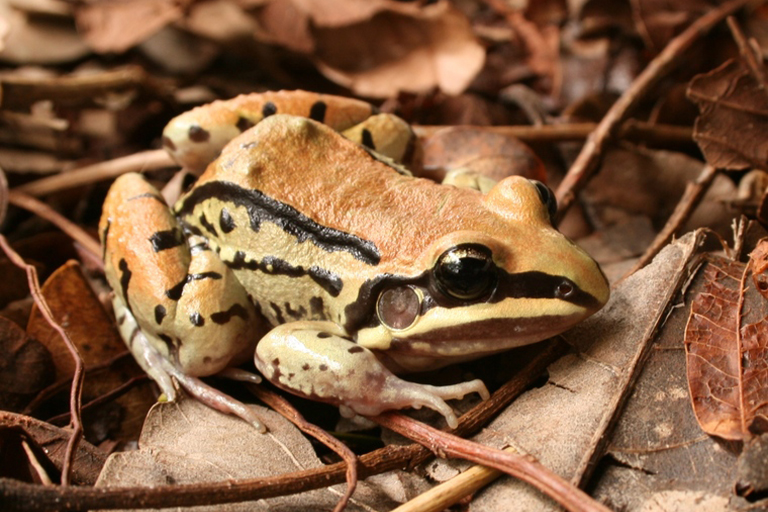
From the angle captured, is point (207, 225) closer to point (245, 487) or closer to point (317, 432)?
point (317, 432)

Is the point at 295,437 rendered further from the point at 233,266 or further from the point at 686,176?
the point at 686,176

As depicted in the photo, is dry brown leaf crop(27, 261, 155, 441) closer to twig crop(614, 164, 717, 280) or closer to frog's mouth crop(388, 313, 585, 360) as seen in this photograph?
frog's mouth crop(388, 313, 585, 360)

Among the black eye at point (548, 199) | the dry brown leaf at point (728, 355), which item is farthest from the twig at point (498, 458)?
the black eye at point (548, 199)

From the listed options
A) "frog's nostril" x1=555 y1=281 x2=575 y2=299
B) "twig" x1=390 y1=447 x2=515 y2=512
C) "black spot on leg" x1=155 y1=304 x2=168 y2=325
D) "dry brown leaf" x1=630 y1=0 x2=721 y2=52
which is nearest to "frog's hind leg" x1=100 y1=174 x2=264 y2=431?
"black spot on leg" x1=155 y1=304 x2=168 y2=325

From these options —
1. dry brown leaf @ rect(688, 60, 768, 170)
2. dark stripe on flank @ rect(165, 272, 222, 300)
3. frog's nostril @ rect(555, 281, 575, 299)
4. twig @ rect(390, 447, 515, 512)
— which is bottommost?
twig @ rect(390, 447, 515, 512)

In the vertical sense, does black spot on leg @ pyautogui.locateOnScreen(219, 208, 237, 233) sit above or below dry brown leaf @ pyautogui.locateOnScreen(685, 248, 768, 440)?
below

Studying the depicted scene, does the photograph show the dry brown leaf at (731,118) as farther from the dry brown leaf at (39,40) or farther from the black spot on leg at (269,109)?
the dry brown leaf at (39,40)

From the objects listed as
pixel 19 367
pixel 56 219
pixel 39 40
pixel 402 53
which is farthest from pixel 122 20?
pixel 19 367
